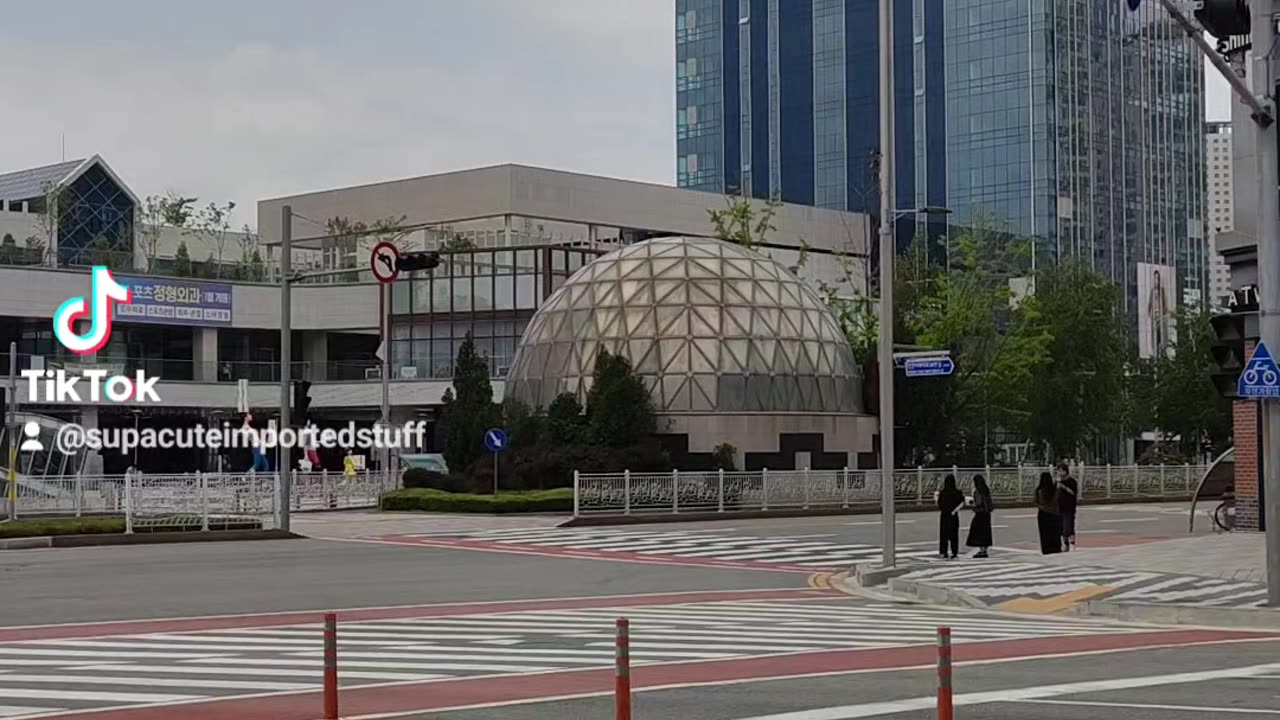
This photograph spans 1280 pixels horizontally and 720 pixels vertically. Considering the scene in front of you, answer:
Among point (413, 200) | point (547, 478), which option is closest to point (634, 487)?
point (547, 478)

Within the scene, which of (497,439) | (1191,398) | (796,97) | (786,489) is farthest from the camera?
(796,97)

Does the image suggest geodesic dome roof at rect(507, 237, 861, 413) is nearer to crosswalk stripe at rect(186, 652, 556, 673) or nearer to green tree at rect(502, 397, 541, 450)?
green tree at rect(502, 397, 541, 450)

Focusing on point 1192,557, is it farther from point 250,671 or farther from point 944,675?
point 944,675

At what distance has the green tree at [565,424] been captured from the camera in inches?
2099

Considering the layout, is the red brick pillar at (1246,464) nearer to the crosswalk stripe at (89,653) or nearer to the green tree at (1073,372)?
the crosswalk stripe at (89,653)

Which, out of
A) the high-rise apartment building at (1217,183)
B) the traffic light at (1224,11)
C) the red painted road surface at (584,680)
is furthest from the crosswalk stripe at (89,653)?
the high-rise apartment building at (1217,183)

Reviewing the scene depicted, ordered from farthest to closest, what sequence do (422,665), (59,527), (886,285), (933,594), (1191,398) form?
(1191,398), (59,527), (886,285), (933,594), (422,665)

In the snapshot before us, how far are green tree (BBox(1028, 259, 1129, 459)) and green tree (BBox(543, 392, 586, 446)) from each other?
1191 inches

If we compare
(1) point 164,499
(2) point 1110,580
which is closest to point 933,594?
(2) point 1110,580

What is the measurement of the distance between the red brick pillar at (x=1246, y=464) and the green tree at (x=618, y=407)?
20477 mm

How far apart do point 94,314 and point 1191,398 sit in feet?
168

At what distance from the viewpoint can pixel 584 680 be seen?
14164mm

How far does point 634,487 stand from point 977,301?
98.1 feet

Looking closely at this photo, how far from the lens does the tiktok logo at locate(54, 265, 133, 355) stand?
7819 cm
